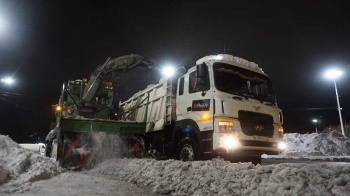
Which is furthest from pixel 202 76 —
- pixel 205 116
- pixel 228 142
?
pixel 228 142

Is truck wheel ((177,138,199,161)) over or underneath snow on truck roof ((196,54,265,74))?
underneath

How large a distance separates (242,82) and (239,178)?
373cm

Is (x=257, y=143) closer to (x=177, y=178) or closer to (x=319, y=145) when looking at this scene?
(x=177, y=178)

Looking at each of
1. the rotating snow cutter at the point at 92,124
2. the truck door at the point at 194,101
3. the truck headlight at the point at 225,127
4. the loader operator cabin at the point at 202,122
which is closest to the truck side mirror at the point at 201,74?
the loader operator cabin at the point at 202,122

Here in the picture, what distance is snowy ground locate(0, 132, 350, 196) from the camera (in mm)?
4062

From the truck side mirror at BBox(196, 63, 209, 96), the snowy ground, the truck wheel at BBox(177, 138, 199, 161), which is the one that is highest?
the truck side mirror at BBox(196, 63, 209, 96)

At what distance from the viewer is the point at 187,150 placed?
8031mm

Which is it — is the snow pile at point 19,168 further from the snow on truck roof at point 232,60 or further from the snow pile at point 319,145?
the snow pile at point 319,145

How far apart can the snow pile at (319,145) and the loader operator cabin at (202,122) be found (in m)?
10.7

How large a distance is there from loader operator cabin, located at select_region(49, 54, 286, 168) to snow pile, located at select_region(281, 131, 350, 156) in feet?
35.1

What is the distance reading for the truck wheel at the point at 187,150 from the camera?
7.67 meters

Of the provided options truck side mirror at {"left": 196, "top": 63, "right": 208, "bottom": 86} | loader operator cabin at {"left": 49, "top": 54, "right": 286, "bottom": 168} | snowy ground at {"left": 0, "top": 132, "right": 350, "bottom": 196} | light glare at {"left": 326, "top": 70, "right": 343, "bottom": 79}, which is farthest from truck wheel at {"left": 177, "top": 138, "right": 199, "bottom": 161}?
light glare at {"left": 326, "top": 70, "right": 343, "bottom": 79}

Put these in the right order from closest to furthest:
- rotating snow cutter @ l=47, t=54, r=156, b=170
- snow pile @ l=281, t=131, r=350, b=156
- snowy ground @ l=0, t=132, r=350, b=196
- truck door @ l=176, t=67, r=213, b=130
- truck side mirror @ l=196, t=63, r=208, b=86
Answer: snowy ground @ l=0, t=132, r=350, b=196 → truck door @ l=176, t=67, r=213, b=130 → truck side mirror @ l=196, t=63, r=208, b=86 → rotating snow cutter @ l=47, t=54, r=156, b=170 → snow pile @ l=281, t=131, r=350, b=156

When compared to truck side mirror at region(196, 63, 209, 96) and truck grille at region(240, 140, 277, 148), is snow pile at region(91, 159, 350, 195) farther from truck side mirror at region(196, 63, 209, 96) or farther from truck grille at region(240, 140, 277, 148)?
truck side mirror at region(196, 63, 209, 96)
